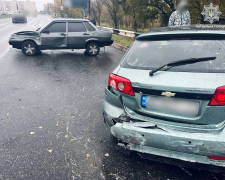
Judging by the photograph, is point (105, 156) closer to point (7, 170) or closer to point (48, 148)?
point (48, 148)

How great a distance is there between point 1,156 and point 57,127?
1.02 metres

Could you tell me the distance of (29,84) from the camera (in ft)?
19.7

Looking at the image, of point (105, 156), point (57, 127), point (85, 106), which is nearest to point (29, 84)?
point (85, 106)

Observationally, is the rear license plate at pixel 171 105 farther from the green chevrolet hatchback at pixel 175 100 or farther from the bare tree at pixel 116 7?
the bare tree at pixel 116 7

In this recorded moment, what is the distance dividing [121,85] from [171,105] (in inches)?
25.1

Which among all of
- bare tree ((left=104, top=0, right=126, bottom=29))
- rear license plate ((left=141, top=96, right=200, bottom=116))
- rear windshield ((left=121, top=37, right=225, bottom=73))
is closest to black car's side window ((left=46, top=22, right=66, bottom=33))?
rear windshield ((left=121, top=37, right=225, bottom=73))

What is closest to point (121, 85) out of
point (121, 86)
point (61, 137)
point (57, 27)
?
point (121, 86)

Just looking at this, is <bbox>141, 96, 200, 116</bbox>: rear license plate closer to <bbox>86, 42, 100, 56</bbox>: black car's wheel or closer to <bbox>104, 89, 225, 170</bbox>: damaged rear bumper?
<bbox>104, 89, 225, 170</bbox>: damaged rear bumper

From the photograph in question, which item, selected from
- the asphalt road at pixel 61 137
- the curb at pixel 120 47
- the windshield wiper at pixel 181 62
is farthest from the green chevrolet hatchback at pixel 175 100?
the curb at pixel 120 47

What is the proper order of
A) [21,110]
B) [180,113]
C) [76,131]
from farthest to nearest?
1. [21,110]
2. [76,131]
3. [180,113]

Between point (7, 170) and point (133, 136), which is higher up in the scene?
point (133, 136)

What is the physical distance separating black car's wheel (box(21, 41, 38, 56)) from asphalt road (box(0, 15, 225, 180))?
12.3 ft

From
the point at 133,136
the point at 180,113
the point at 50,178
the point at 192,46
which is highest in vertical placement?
the point at 192,46

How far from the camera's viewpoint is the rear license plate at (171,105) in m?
2.20
